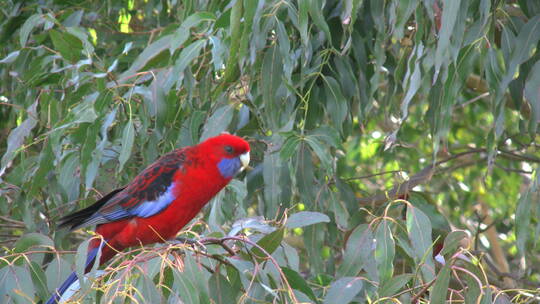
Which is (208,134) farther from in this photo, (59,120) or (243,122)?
(59,120)

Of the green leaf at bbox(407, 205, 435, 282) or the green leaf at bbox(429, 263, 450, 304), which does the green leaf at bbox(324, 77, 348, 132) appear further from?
the green leaf at bbox(429, 263, 450, 304)

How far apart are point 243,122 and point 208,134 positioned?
0.25m

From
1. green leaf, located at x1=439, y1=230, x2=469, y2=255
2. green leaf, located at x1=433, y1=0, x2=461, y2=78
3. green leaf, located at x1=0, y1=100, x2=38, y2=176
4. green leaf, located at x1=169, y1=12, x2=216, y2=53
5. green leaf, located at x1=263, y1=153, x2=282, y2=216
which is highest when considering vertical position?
green leaf, located at x1=433, y1=0, x2=461, y2=78

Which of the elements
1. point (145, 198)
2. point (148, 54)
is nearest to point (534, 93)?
point (148, 54)

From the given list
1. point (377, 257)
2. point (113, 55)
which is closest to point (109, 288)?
point (377, 257)

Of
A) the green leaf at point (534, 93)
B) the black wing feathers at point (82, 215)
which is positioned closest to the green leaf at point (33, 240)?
the black wing feathers at point (82, 215)

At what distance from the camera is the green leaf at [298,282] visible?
2258mm

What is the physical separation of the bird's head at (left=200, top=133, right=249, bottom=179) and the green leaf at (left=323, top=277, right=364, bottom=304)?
1.00 m

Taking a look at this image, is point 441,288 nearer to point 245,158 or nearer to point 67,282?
point 245,158

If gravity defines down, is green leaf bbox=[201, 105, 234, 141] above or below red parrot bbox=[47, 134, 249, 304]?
above

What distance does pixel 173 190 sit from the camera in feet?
10.3

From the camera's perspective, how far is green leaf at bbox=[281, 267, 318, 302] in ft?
7.41

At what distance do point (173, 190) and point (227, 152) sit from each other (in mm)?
271

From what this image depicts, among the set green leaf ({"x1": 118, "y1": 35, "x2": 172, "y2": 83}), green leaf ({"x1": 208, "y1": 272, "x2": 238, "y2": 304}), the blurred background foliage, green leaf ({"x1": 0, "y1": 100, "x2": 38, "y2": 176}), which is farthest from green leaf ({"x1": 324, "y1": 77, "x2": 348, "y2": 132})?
green leaf ({"x1": 0, "y1": 100, "x2": 38, "y2": 176})
